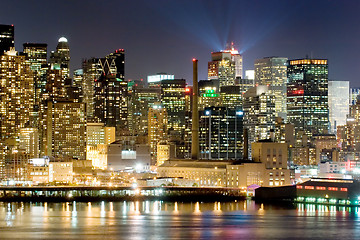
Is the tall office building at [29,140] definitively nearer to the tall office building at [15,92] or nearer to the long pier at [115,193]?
the tall office building at [15,92]

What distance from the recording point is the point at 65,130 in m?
190

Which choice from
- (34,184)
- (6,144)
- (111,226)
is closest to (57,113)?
(6,144)

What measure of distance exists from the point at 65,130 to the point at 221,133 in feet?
109

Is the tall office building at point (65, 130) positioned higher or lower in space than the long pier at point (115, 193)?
higher

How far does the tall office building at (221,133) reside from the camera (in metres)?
196

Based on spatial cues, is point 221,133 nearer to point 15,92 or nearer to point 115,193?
point 15,92

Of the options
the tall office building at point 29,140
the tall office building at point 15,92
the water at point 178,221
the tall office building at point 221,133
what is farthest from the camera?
the tall office building at point 221,133

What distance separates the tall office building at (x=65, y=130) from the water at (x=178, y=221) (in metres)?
67.3

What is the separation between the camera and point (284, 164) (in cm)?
14250

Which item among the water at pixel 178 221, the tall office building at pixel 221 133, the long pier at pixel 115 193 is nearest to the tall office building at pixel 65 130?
the tall office building at pixel 221 133

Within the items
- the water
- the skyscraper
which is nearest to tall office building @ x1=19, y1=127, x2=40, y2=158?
the skyscraper

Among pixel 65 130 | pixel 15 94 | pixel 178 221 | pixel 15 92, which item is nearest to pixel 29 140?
pixel 65 130

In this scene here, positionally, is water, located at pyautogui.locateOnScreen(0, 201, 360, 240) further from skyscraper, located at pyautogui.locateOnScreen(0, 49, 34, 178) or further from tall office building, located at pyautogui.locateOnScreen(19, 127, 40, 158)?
skyscraper, located at pyautogui.locateOnScreen(0, 49, 34, 178)

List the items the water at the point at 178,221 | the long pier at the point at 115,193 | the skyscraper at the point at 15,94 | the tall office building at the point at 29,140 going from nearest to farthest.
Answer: the water at the point at 178,221 → the long pier at the point at 115,193 → the tall office building at the point at 29,140 → the skyscraper at the point at 15,94
